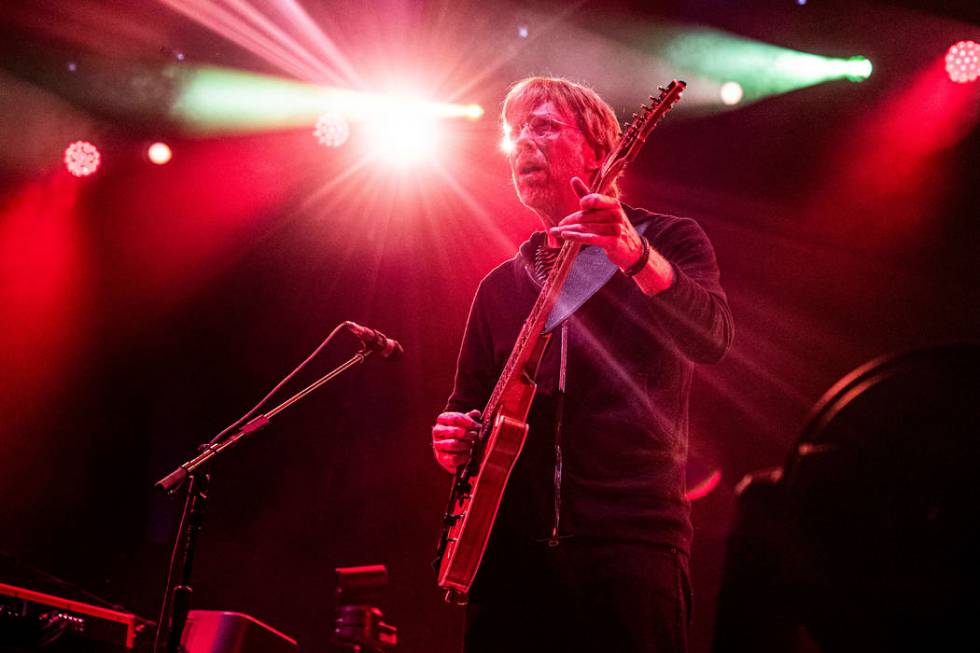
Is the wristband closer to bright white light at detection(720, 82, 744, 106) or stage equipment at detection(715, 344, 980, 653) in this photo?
stage equipment at detection(715, 344, 980, 653)

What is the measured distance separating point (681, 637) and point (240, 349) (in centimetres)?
490

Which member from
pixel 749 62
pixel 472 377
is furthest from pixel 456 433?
pixel 749 62

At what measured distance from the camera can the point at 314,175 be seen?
254 inches

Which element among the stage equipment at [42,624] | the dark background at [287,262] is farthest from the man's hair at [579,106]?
the stage equipment at [42,624]

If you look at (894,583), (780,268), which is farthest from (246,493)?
(894,583)

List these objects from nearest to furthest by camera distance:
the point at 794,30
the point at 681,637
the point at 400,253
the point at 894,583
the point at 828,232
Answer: the point at 894,583 < the point at 681,637 < the point at 828,232 < the point at 794,30 < the point at 400,253

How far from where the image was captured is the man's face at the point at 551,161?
Answer: 3281mm

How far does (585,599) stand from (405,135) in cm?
471

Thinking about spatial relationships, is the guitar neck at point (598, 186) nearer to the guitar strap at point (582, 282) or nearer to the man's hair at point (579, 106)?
the guitar strap at point (582, 282)

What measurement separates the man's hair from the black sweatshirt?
0.64 m

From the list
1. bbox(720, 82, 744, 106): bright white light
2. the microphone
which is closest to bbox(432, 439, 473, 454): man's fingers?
the microphone

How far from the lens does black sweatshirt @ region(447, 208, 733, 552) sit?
7.79ft

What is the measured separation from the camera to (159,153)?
20.8ft

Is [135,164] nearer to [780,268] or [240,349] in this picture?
[240,349]
